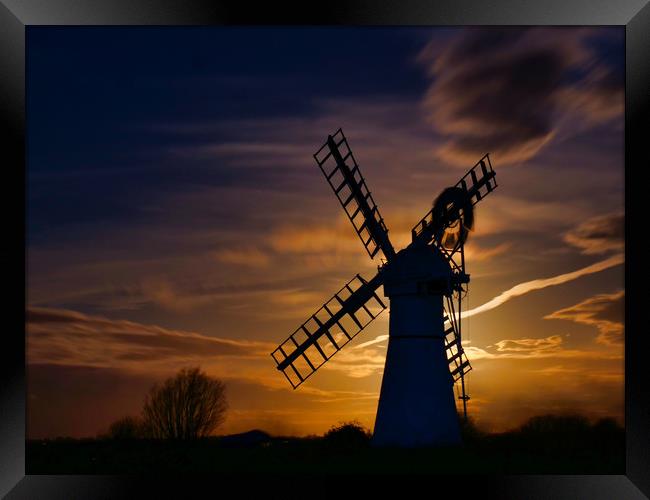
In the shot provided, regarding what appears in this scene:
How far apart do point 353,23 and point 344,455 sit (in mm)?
17413

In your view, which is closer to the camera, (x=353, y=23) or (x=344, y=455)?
(x=353, y=23)

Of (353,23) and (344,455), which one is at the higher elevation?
(353,23)

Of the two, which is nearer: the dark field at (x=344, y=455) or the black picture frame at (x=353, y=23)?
the black picture frame at (x=353, y=23)

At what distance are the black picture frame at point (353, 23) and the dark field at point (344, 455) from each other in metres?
9.54

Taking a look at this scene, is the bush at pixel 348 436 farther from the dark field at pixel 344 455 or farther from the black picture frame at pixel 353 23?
the black picture frame at pixel 353 23

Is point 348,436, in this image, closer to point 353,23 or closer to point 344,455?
point 344,455

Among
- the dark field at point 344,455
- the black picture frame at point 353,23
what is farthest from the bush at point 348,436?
the black picture frame at point 353,23

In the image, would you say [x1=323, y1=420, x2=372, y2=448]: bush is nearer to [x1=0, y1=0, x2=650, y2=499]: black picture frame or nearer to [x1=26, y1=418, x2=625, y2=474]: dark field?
[x1=26, y1=418, x2=625, y2=474]: dark field

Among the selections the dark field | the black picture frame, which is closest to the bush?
the dark field

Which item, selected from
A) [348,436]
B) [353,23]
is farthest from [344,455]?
[353,23]

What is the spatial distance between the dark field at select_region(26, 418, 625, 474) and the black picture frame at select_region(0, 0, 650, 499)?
376 inches

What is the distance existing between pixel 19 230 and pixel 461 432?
18867mm

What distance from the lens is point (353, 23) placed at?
19000 mm

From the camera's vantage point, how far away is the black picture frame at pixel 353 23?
18.9 metres
